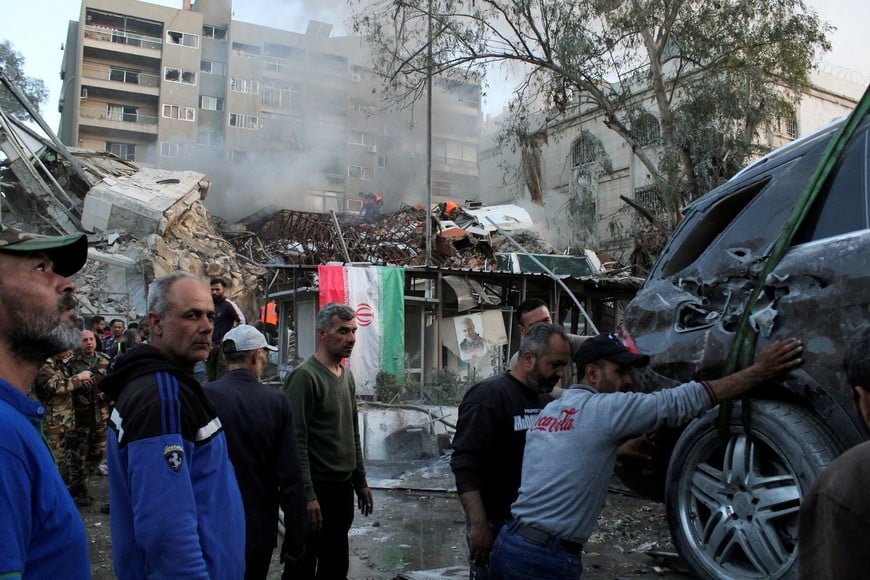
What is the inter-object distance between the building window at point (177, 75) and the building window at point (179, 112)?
176cm

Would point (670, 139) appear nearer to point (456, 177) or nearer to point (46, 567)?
point (46, 567)

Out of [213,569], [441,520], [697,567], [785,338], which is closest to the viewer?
[213,569]

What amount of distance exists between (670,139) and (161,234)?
17132mm

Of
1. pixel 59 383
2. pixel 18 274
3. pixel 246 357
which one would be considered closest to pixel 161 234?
pixel 59 383

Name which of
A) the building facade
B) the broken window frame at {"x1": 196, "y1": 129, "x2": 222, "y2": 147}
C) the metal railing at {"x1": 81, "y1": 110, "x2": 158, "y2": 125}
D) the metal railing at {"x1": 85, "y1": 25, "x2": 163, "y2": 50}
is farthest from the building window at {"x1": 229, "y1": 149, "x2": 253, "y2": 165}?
the building facade

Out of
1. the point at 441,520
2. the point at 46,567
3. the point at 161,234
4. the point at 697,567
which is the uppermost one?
the point at 161,234

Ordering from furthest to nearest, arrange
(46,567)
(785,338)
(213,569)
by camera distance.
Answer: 1. (785,338)
2. (213,569)
3. (46,567)

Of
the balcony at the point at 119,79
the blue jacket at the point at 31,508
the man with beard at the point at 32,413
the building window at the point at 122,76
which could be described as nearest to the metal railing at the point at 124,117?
the balcony at the point at 119,79

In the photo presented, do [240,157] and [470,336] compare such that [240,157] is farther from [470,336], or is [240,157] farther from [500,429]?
[500,429]

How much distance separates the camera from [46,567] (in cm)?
121

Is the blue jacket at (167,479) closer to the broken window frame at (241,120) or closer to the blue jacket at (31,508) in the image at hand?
the blue jacket at (31,508)

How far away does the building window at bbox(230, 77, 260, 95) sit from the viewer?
44.8m

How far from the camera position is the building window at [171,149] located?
139 feet

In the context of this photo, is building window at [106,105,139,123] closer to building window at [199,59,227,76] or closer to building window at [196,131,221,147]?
building window at [196,131,221,147]
